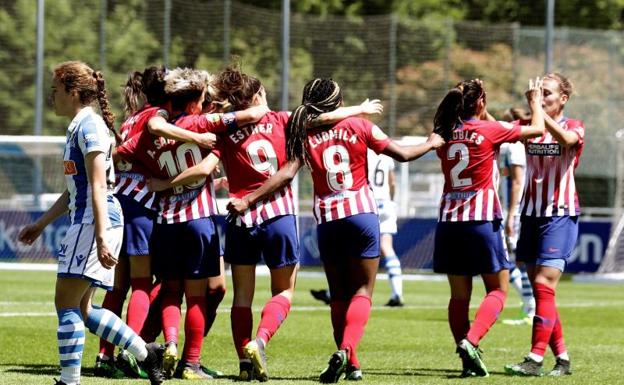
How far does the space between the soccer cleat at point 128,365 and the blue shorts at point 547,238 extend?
9.71 ft

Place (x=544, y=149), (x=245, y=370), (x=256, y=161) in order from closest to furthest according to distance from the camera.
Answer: (x=245, y=370) → (x=256, y=161) → (x=544, y=149)

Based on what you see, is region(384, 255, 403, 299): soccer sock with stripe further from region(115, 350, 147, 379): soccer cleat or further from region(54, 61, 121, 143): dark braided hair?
region(54, 61, 121, 143): dark braided hair

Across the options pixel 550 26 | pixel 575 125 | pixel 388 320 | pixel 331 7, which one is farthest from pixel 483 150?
pixel 331 7

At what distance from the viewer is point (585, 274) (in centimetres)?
2441

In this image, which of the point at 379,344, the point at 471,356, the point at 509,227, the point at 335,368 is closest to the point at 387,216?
the point at 509,227

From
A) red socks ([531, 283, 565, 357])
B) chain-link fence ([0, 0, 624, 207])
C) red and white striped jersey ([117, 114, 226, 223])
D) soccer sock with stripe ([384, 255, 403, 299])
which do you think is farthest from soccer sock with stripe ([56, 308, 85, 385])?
chain-link fence ([0, 0, 624, 207])

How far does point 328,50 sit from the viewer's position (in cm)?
3178

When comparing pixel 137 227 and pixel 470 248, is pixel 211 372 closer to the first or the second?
pixel 137 227

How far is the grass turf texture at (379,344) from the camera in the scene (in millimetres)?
9211

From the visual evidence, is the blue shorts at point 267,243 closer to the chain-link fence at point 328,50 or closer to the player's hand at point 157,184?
the player's hand at point 157,184

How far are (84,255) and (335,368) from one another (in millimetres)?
1878

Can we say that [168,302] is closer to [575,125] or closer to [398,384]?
[398,384]

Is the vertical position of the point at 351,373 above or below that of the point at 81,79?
below

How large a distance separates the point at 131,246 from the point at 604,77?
2512 cm
